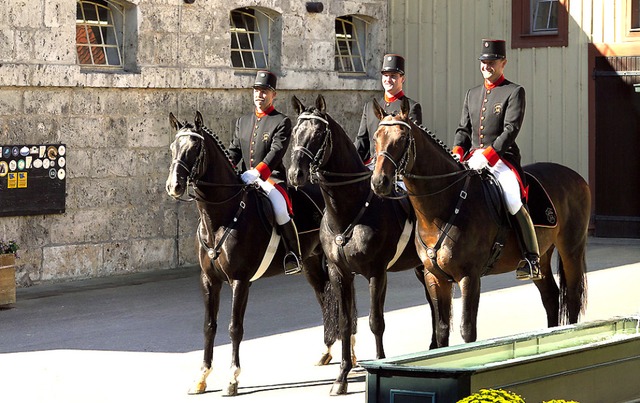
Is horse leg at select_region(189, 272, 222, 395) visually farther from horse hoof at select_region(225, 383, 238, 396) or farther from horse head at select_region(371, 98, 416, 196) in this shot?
horse head at select_region(371, 98, 416, 196)

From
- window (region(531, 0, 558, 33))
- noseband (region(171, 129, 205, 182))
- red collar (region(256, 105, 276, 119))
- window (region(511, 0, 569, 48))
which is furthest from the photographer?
window (region(531, 0, 558, 33))

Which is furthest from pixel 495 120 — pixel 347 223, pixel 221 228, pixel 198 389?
pixel 198 389

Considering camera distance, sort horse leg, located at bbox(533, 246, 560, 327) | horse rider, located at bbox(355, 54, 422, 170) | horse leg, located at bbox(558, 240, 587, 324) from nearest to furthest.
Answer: horse rider, located at bbox(355, 54, 422, 170) < horse leg, located at bbox(558, 240, 587, 324) < horse leg, located at bbox(533, 246, 560, 327)

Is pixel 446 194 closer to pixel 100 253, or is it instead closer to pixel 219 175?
pixel 219 175

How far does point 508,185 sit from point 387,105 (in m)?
1.33

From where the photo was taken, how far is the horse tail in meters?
11.1

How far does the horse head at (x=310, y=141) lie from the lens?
9.46m

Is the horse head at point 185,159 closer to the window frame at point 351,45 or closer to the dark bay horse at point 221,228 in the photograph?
the dark bay horse at point 221,228

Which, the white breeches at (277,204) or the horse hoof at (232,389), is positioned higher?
the white breeches at (277,204)

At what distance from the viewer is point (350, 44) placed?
20141 mm

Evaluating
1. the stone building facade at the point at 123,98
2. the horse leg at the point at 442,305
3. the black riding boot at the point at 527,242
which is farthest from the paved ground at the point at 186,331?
the black riding boot at the point at 527,242

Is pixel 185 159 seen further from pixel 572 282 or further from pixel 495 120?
pixel 572 282

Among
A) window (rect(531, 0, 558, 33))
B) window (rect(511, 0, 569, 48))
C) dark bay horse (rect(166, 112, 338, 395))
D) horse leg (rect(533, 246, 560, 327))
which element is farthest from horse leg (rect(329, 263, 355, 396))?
window (rect(531, 0, 558, 33))

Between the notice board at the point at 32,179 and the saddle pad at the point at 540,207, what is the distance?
708 cm
